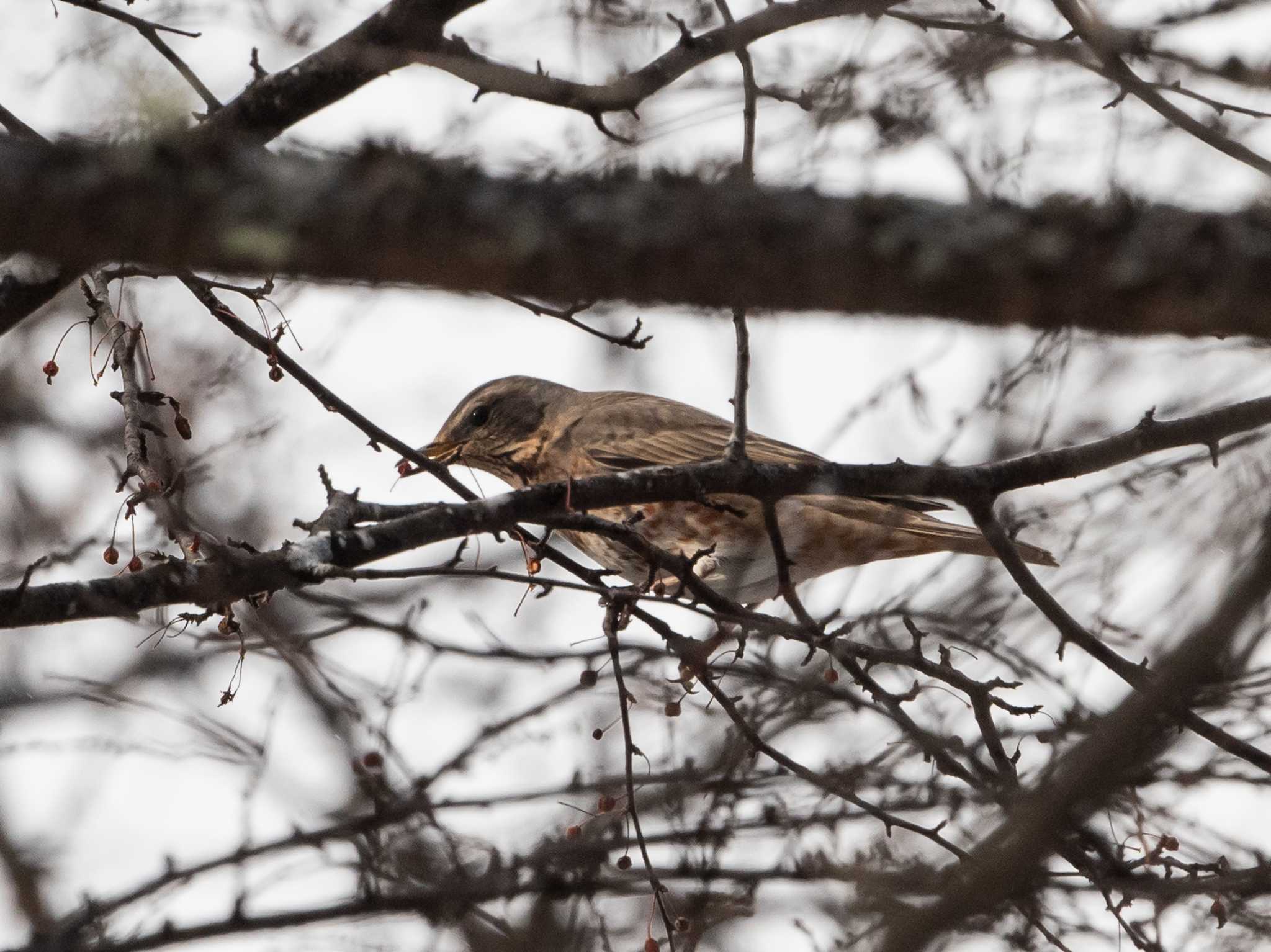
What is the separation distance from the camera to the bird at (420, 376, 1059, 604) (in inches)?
245

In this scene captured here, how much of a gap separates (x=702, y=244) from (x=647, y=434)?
226 inches

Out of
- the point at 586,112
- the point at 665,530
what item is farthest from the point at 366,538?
the point at 665,530

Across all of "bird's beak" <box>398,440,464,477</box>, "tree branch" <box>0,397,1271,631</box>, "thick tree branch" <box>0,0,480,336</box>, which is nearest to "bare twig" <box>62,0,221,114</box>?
"thick tree branch" <box>0,0,480,336</box>

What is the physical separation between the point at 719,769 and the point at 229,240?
7.67 ft

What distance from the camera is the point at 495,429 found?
805cm

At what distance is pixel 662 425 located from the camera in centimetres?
772

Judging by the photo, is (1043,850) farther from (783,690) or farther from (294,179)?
(783,690)

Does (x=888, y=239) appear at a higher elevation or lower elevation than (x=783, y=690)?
lower

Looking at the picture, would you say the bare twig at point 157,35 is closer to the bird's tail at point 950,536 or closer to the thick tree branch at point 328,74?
the thick tree branch at point 328,74

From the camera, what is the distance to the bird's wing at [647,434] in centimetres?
753

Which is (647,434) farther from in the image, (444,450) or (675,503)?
(675,503)

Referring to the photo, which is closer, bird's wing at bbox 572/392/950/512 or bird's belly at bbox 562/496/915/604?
bird's belly at bbox 562/496/915/604

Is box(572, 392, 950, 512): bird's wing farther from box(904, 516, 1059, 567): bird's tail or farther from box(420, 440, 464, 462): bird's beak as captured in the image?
box(904, 516, 1059, 567): bird's tail

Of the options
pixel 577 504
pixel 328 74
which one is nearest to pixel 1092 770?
pixel 577 504
